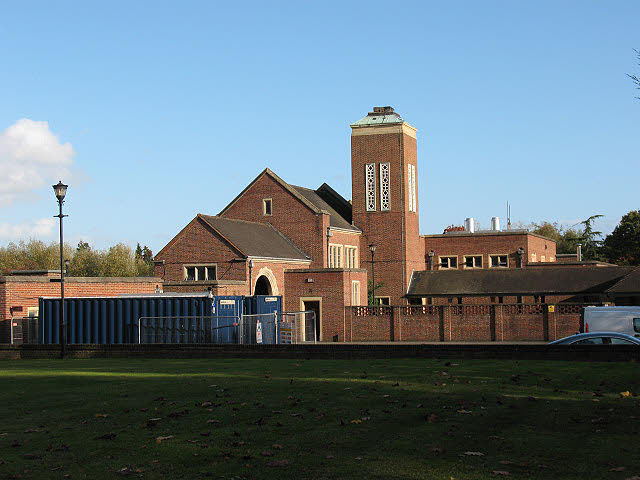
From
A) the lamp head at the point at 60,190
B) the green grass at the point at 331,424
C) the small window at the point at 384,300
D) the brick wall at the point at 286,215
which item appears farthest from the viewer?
the small window at the point at 384,300

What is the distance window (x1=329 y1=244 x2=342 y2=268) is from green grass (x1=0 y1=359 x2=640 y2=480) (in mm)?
42157

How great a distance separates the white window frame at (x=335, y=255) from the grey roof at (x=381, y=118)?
10.2 meters

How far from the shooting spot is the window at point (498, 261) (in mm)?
71875

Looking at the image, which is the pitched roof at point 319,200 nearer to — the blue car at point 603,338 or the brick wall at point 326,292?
the brick wall at point 326,292

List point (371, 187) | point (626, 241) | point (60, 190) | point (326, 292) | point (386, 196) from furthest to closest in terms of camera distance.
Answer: point (626, 241) → point (371, 187) → point (386, 196) → point (326, 292) → point (60, 190)

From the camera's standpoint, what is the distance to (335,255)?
63.2m

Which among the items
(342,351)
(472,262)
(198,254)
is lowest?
(342,351)

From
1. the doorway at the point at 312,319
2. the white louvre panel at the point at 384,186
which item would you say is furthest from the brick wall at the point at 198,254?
the white louvre panel at the point at 384,186

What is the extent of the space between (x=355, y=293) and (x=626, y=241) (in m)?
52.1

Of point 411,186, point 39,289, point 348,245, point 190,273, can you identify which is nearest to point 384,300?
point 348,245

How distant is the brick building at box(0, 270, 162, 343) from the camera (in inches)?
1647

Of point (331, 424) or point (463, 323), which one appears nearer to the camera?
point (331, 424)

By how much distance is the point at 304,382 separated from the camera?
57.8 ft

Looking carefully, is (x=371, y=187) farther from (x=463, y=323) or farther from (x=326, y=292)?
(x=463, y=323)
